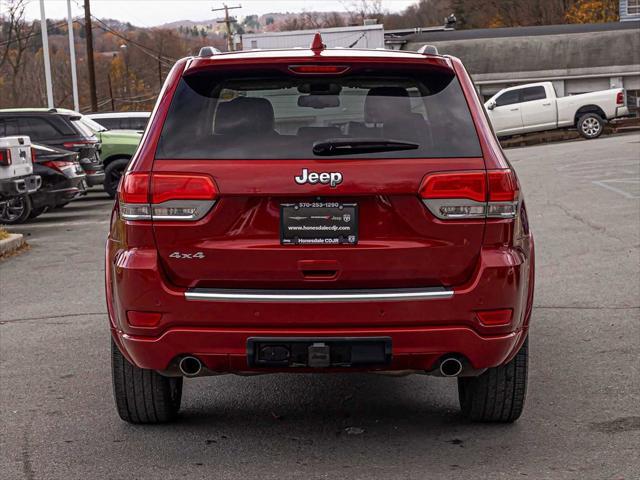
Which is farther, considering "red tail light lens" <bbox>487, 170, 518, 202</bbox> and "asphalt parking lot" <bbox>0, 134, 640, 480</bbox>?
"asphalt parking lot" <bbox>0, 134, 640, 480</bbox>

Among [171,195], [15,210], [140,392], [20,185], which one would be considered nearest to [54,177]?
[15,210]

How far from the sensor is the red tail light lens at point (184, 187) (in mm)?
4523

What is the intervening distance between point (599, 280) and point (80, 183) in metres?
10.5

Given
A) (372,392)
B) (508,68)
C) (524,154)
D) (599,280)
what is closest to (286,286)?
(372,392)

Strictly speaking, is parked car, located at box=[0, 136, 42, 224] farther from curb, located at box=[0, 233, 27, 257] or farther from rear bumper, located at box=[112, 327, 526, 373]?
rear bumper, located at box=[112, 327, 526, 373]

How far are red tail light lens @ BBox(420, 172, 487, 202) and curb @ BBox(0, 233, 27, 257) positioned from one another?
959cm

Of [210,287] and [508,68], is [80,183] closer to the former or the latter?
[210,287]

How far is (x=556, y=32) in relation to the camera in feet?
174

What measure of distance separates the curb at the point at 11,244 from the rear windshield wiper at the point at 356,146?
30.7ft

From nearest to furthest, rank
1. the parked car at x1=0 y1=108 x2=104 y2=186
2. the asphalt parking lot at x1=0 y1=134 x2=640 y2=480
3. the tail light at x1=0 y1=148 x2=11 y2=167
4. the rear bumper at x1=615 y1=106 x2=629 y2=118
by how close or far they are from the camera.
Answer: the asphalt parking lot at x1=0 y1=134 x2=640 y2=480 → the tail light at x1=0 y1=148 x2=11 y2=167 → the parked car at x1=0 y1=108 x2=104 y2=186 → the rear bumper at x1=615 y1=106 x2=629 y2=118

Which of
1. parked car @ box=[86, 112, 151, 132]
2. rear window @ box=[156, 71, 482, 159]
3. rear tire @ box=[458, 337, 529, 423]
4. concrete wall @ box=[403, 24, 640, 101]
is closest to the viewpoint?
rear window @ box=[156, 71, 482, 159]

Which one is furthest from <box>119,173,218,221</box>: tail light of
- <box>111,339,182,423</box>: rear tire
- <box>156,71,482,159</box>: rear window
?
<box>111,339,182,423</box>: rear tire

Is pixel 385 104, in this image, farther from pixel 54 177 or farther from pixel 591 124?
pixel 591 124

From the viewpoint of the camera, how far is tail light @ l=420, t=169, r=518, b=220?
14.9 ft
